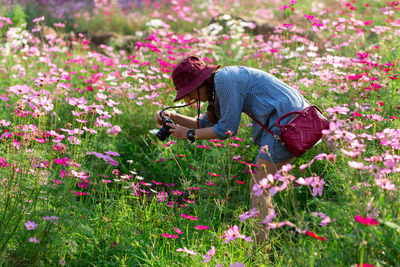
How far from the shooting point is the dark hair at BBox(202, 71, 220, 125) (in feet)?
9.22

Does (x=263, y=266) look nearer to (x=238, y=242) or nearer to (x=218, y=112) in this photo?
(x=238, y=242)

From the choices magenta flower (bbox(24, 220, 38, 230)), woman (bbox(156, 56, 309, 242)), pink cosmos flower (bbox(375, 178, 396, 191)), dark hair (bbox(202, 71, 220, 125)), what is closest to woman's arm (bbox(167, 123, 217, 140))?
woman (bbox(156, 56, 309, 242))

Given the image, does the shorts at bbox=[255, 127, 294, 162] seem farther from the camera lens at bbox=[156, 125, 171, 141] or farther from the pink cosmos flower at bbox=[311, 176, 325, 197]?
the pink cosmos flower at bbox=[311, 176, 325, 197]

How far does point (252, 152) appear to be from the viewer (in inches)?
143

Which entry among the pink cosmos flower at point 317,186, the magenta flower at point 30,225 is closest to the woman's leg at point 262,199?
the pink cosmos flower at point 317,186

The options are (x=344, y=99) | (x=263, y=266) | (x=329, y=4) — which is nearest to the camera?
(x=263, y=266)

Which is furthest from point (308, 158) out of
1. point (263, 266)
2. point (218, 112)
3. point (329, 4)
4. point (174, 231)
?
point (329, 4)

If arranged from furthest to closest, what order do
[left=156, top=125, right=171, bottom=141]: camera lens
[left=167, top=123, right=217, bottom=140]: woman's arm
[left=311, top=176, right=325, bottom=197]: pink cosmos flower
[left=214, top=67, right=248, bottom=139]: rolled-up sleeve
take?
1. [left=156, top=125, right=171, bottom=141]: camera lens
2. [left=167, top=123, right=217, bottom=140]: woman's arm
3. [left=214, top=67, right=248, bottom=139]: rolled-up sleeve
4. [left=311, top=176, right=325, bottom=197]: pink cosmos flower

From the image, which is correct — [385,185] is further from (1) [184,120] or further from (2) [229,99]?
(1) [184,120]

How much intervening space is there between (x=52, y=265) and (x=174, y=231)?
730mm

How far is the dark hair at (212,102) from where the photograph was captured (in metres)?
2.81

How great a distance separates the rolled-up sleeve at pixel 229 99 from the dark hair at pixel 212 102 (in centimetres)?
10

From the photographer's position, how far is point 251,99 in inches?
110

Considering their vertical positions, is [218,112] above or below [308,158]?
above
